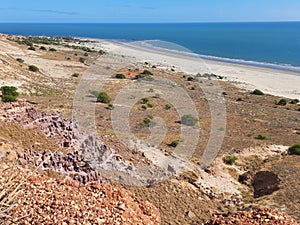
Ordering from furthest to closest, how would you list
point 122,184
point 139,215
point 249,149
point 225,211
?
1. point 249,149
2. point 225,211
3. point 122,184
4. point 139,215

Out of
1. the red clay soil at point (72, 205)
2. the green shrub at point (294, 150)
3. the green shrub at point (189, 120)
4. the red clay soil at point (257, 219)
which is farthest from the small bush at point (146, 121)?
the red clay soil at point (257, 219)

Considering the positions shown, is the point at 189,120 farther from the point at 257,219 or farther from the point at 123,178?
the point at 257,219

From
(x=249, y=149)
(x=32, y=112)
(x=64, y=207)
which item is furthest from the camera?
(x=249, y=149)

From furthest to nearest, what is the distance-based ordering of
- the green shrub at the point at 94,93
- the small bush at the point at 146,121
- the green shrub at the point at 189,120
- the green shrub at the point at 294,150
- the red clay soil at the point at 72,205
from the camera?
the green shrub at the point at 94,93 < the green shrub at the point at 189,120 < the small bush at the point at 146,121 < the green shrub at the point at 294,150 < the red clay soil at the point at 72,205

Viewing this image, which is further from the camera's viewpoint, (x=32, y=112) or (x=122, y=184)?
(x=32, y=112)

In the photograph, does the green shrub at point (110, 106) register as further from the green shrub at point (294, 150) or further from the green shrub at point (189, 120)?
the green shrub at point (294, 150)

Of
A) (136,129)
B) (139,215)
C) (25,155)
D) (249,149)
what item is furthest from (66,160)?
(249,149)

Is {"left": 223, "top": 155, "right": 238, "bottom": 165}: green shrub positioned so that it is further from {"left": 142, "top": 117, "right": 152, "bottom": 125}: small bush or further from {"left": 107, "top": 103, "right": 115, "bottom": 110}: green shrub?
{"left": 107, "top": 103, "right": 115, "bottom": 110}: green shrub

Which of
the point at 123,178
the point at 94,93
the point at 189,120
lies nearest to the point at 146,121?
the point at 189,120

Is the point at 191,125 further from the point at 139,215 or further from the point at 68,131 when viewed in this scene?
the point at 139,215
